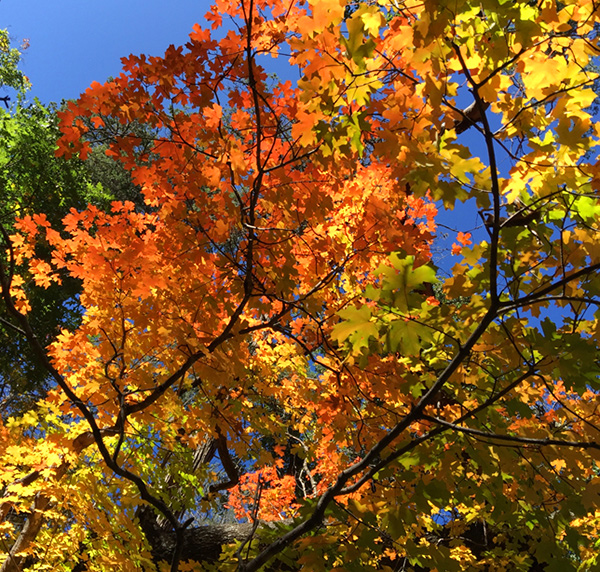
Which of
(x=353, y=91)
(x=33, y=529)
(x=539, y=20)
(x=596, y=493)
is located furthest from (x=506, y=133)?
(x=33, y=529)

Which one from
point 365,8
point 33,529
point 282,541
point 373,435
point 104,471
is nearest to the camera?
point 365,8

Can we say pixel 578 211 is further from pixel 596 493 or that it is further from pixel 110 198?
pixel 110 198

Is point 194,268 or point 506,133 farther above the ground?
point 194,268

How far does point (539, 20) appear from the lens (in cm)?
192

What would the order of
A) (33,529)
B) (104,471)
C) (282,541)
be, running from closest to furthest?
(282,541) < (104,471) < (33,529)

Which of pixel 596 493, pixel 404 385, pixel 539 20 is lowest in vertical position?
pixel 596 493

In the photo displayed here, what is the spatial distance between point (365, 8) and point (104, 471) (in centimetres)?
565

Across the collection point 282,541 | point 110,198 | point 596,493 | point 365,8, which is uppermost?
point 110,198

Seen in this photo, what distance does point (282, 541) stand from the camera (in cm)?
233

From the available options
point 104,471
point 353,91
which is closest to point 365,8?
point 353,91

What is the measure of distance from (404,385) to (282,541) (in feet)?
3.66

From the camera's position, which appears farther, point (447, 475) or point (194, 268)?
point (194, 268)

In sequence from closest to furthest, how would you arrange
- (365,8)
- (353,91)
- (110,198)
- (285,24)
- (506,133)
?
1. (365,8)
2. (353,91)
3. (506,133)
4. (285,24)
5. (110,198)

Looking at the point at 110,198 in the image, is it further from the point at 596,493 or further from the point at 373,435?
the point at 596,493
